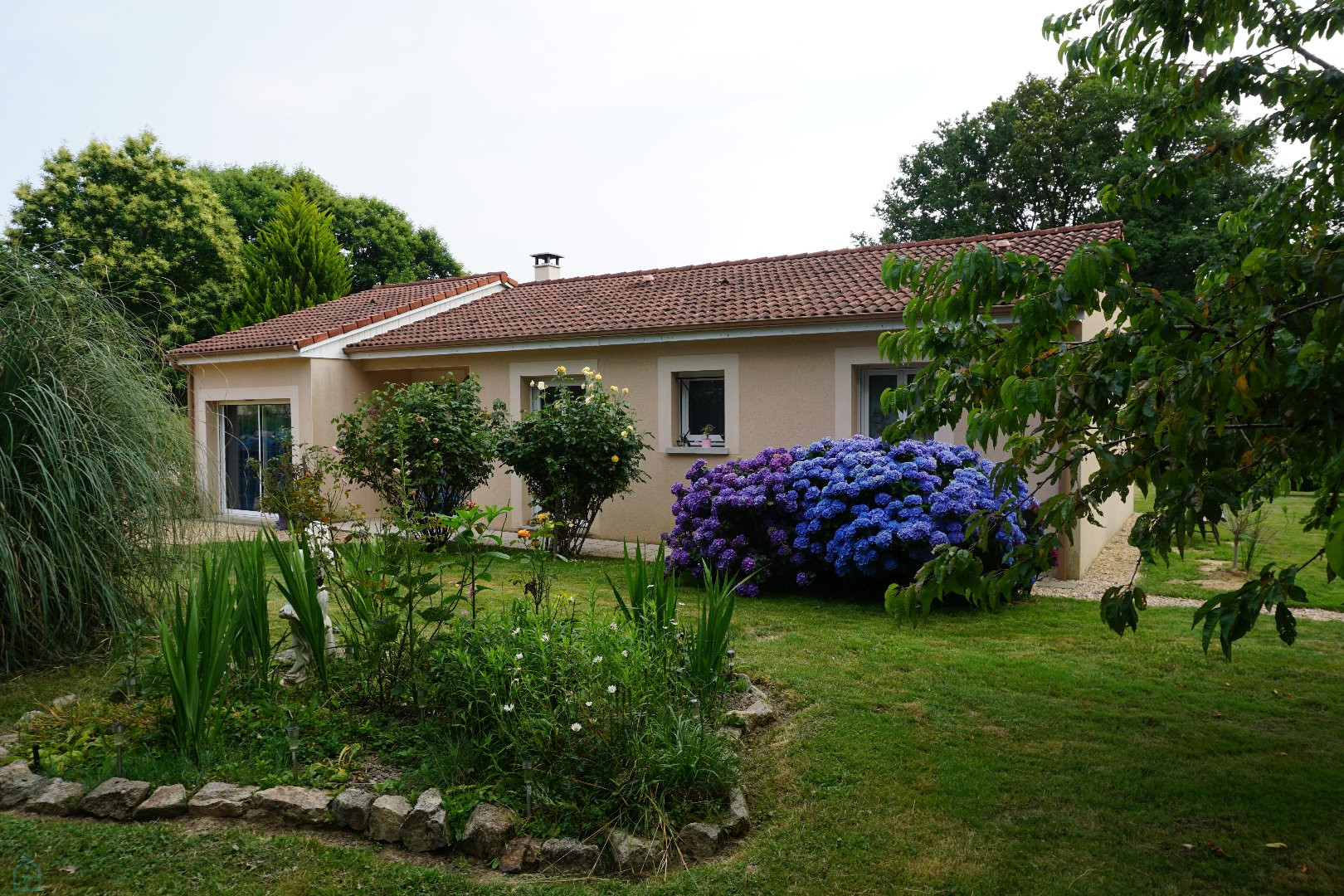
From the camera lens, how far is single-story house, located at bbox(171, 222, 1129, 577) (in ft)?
37.6

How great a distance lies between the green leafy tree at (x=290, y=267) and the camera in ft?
84.1

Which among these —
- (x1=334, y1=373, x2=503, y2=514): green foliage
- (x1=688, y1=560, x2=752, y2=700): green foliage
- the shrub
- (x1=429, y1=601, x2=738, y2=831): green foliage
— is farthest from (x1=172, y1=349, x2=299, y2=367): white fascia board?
(x1=688, y1=560, x2=752, y2=700): green foliage

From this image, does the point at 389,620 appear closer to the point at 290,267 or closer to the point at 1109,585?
the point at 1109,585

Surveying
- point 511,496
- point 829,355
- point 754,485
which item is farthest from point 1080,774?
point 511,496

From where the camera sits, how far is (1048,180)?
29.7m

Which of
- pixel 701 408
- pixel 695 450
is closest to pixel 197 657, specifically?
pixel 695 450

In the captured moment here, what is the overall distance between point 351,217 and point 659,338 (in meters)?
28.6

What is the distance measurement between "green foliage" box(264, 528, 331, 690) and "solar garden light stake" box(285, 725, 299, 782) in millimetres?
556

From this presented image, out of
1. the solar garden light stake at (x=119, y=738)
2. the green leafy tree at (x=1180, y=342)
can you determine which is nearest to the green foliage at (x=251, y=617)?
the solar garden light stake at (x=119, y=738)

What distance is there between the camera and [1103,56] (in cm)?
467

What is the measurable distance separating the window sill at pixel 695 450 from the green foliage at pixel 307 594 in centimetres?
788

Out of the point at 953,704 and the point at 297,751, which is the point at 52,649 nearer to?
the point at 297,751

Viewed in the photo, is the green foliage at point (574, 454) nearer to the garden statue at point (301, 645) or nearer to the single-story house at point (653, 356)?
the single-story house at point (653, 356)

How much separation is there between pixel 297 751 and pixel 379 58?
12.2 m
